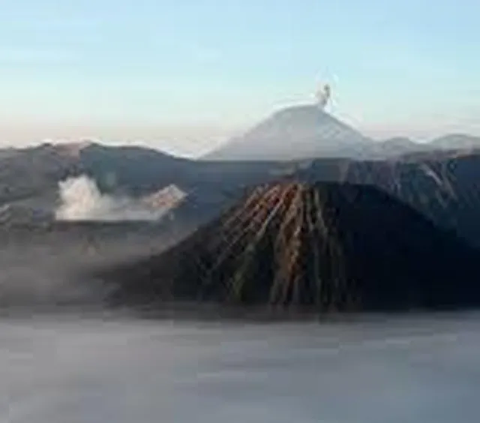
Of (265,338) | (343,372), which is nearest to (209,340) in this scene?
(265,338)

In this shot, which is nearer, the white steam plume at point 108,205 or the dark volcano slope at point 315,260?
the dark volcano slope at point 315,260

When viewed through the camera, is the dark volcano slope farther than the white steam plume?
No

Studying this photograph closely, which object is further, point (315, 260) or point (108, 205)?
point (108, 205)

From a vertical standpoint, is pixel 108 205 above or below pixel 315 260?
below

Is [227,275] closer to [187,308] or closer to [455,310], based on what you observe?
[187,308]
